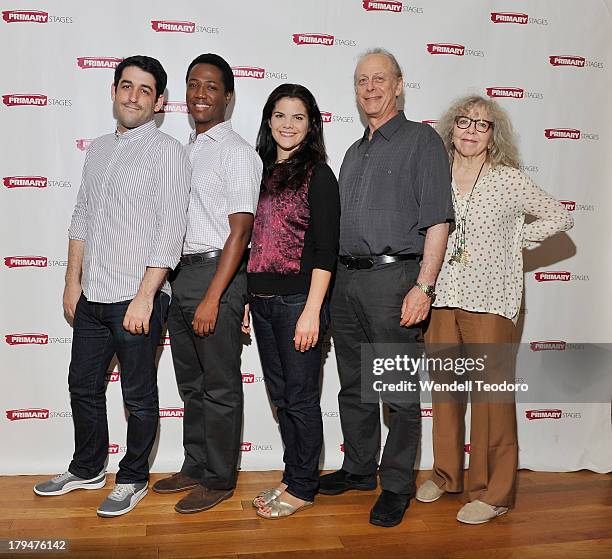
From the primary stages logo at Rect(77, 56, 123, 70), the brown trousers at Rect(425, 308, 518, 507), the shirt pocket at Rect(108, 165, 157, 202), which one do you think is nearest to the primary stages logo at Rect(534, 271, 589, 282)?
the brown trousers at Rect(425, 308, 518, 507)

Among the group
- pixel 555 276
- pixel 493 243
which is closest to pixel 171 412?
pixel 493 243

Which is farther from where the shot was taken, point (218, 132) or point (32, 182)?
point (32, 182)

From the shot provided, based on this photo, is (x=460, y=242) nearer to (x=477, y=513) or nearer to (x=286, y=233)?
(x=286, y=233)

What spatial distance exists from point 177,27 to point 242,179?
0.99m

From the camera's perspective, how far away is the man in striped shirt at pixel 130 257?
2629mm

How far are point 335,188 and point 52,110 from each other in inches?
55.0

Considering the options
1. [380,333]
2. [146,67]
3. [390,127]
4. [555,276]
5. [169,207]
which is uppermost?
[146,67]

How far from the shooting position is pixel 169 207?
2623 mm

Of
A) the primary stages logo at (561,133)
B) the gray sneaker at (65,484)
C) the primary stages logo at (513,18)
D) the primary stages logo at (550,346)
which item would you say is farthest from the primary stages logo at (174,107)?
the primary stages logo at (550,346)

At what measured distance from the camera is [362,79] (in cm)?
279

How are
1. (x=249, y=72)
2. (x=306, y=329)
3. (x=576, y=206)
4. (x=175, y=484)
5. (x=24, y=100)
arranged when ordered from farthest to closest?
1. (x=576, y=206)
2. (x=249, y=72)
3. (x=24, y=100)
4. (x=175, y=484)
5. (x=306, y=329)

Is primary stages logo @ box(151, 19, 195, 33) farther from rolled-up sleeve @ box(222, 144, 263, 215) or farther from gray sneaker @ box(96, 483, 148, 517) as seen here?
gray sneaker @ box(96, 483, 148, 517)

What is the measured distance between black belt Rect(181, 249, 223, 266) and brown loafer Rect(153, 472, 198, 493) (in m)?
0.94

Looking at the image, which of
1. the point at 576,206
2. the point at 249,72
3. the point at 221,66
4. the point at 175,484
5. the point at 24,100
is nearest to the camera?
the point at 221,66
